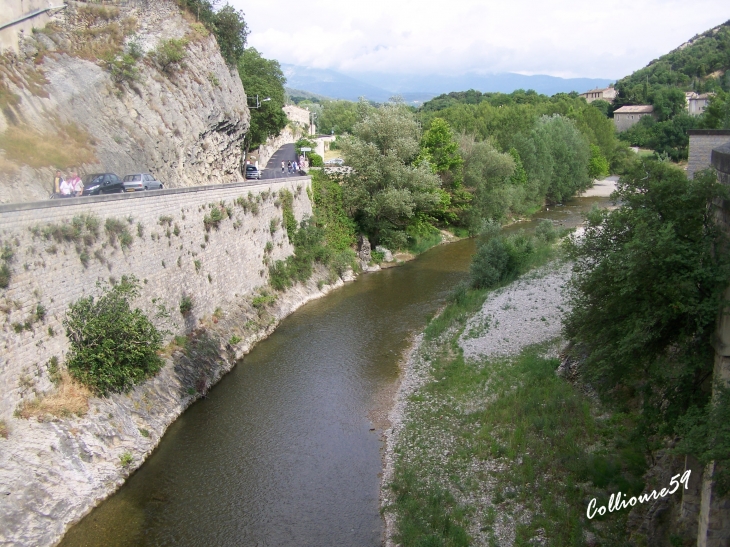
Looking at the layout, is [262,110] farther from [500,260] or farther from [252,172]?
[500,260]

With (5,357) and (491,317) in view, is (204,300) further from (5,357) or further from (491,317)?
(491,317)

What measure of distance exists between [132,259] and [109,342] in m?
3.77

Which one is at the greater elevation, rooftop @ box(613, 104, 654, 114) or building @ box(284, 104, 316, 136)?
building @ box(284, 104, 316, 136)

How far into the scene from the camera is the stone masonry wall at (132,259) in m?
13.5

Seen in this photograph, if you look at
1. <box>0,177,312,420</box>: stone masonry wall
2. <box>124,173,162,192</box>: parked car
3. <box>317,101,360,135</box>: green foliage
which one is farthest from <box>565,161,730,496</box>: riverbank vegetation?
<box>317,101,360,135</box>: green foliage

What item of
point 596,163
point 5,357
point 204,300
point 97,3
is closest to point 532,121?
point 596,163

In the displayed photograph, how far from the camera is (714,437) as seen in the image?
7289 millimetres

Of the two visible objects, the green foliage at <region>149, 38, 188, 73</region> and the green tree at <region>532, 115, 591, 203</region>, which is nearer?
the green foliage at <region>149, 38, 188, 73</region>

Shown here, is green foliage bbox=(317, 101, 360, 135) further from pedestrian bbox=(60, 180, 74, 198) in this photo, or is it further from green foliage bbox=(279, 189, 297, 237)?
pedestrian bbox=(60, 180, 74, 198)

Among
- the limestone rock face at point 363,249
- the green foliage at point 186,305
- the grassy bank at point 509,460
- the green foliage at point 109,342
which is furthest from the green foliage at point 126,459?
the limestone rock face at point 363,249

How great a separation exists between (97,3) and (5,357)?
2374 cm

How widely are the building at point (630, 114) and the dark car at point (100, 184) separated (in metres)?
92.2

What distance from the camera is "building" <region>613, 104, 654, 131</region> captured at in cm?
9519

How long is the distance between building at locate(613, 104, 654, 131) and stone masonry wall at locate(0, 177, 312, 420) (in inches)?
3334
